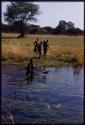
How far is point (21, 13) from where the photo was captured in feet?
208

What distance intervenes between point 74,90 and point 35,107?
397 centimetres

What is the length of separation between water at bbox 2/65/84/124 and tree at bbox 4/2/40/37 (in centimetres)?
4269

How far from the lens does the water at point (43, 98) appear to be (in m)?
10.4

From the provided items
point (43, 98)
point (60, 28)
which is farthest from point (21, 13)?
point (43, 98)

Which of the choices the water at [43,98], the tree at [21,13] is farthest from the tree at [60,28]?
the water at [43,98]

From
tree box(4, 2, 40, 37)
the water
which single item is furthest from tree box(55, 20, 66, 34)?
the water

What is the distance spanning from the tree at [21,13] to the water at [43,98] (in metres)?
42.7

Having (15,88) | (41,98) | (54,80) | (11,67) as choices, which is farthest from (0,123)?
(11,67)

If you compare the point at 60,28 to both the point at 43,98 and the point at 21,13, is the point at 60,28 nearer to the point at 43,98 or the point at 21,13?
the point at 21,13

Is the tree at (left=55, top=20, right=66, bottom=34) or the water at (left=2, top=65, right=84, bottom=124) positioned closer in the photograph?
the water at (left=2, top=65, right=84, bottom=124)

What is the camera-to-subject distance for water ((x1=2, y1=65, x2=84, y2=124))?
10430 mm

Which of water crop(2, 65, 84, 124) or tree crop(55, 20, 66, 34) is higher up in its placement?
tree crop(55, 20, 66, 34)

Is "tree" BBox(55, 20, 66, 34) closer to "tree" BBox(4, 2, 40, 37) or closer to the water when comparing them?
"tree" BBox(4, 2, 40, 37)

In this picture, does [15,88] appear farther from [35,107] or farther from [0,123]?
[0,123]
